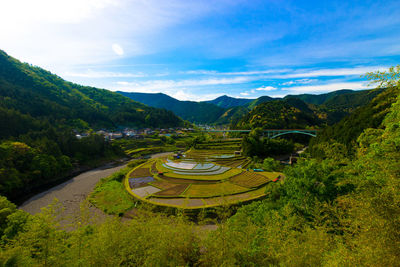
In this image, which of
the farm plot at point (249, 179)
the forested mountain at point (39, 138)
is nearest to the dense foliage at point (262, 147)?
the farm plot at point (249, 179)

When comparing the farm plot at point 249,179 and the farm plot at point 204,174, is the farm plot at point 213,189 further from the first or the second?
the farm plot at point 204,174

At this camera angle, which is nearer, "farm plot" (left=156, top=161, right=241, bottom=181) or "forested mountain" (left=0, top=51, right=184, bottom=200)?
"forested mountain" (left=0, top=51, right=184, bottom=200)

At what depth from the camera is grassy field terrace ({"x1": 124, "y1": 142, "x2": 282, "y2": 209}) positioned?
26.8m

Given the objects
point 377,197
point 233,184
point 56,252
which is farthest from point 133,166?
point 377,197

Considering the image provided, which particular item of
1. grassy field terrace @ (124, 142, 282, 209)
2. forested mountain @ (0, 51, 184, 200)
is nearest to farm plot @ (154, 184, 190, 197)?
grassy field terrace @ (124, 142, 282, 209)

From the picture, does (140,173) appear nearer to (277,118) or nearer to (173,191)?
(173,191)

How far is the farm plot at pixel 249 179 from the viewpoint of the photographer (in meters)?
32.2

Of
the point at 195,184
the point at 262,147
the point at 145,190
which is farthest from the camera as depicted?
the point at 262,147

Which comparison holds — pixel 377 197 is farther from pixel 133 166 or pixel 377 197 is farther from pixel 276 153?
pixel 276 153

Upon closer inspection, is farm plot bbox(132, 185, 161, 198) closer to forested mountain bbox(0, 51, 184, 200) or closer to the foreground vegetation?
the foreground vegetation

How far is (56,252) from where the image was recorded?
8.59m

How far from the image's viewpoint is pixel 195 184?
33.3 metres

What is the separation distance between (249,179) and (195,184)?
37.8 feet

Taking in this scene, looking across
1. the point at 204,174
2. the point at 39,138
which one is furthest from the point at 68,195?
the point at 39,138
